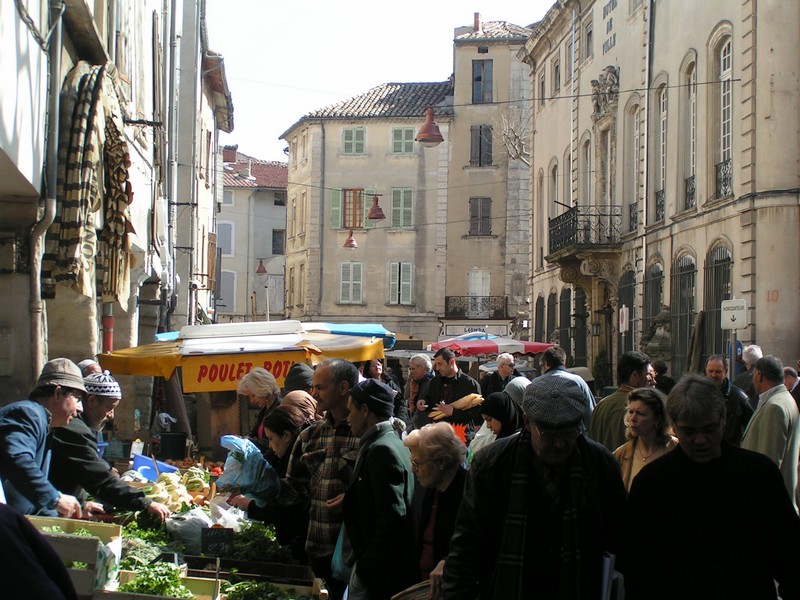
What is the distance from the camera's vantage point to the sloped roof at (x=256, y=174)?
65562 mm

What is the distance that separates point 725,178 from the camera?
21578 mm

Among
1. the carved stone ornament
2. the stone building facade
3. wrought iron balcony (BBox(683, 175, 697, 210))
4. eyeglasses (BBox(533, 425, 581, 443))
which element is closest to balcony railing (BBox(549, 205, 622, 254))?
the stone building facade

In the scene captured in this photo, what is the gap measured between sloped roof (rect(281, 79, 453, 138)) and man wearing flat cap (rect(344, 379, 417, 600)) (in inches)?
1914

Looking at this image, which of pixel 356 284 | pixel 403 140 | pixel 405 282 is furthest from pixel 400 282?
pixel 403 140

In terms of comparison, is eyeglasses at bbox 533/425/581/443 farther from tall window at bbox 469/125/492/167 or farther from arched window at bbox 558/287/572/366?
tall window at bbox 469/125/492/167

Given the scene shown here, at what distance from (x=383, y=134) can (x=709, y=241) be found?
34011mm

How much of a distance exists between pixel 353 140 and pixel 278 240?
42.8 ft

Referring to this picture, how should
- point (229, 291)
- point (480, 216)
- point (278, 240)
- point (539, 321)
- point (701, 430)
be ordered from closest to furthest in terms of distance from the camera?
1. point (701, 430)
2. point (539, 321)
3. point (480, 216)
4. point (229, 291)
5. point (278, 240)

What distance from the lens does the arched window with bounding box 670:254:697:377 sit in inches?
905

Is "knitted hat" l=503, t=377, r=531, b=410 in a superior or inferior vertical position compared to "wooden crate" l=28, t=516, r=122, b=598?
superior

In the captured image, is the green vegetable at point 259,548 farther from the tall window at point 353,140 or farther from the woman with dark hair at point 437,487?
the tall window at point 353,140

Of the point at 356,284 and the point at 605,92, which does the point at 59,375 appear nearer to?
the point at 605,92

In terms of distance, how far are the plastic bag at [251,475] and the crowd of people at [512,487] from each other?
124 mm

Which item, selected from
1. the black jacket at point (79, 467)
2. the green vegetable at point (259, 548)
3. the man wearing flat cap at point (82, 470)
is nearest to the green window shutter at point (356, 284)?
the green vegetable at point (259, 548)
